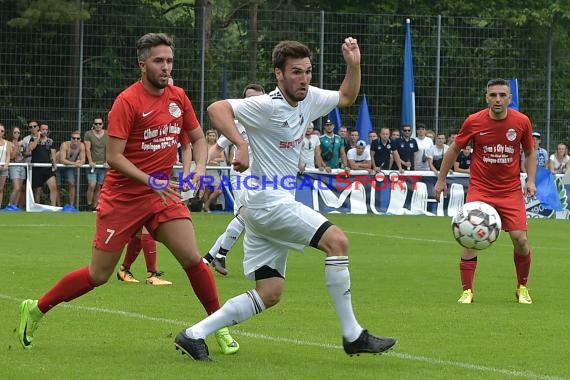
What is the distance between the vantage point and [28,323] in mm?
8602

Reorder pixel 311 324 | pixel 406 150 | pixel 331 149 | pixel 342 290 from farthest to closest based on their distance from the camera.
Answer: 1. pixel 406 150
2. pixel 331 149
3. pixel 311 324
4. pixel 342 290

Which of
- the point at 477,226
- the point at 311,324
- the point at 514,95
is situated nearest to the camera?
the point at 311,324

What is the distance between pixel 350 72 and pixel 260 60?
2116cm

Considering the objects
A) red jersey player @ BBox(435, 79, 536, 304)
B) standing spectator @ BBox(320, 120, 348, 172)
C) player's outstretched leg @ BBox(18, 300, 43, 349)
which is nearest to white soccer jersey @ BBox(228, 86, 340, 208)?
player's outstretched leg @ BBox(18, 300, 43, 349)

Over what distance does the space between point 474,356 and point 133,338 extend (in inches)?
Answer: 96.4

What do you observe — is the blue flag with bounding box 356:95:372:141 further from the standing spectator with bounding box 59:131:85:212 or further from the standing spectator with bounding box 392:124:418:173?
the standing spectator with bounding box 59:131:85:212

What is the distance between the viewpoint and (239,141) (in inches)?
304

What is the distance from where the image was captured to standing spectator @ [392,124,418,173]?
1080 inches

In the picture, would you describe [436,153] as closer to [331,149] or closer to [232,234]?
[331,149]

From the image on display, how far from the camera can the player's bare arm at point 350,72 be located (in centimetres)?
835

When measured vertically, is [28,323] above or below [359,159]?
below

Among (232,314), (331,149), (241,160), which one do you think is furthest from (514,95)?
(241,160)

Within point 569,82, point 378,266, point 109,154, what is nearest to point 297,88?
point 109,154

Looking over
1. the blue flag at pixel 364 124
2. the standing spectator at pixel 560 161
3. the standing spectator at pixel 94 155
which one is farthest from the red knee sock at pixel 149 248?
the standing spectator at pixel 560 161
